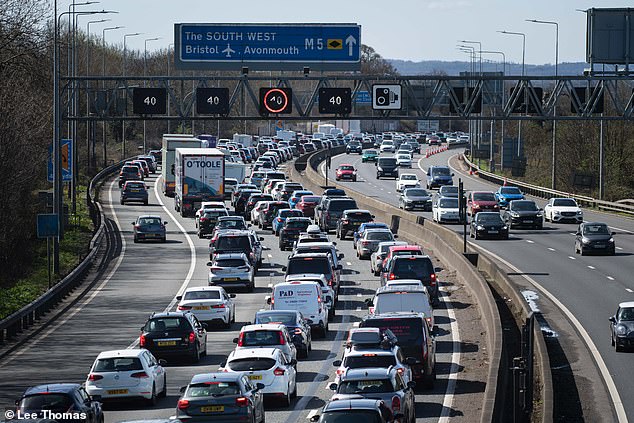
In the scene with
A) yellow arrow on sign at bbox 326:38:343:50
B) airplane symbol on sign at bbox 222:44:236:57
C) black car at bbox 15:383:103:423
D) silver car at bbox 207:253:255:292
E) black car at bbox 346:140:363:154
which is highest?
yellow arrow on sign at bbox 326:38:343:50

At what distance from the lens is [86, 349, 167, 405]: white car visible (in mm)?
25812

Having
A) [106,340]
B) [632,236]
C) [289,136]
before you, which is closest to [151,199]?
[632,236]

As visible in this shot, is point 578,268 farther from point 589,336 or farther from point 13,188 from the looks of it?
Result: point 13,188

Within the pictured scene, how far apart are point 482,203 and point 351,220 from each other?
12.4 metres

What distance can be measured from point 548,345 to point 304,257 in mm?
10798

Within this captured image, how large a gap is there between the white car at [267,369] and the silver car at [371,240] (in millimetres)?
29153

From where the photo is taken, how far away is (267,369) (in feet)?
85.0

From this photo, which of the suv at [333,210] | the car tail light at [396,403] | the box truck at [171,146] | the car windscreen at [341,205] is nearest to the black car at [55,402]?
the car tail light at [396,403]

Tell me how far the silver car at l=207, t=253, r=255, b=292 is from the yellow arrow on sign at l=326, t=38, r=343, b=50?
12918 mm

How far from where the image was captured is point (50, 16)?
203ft

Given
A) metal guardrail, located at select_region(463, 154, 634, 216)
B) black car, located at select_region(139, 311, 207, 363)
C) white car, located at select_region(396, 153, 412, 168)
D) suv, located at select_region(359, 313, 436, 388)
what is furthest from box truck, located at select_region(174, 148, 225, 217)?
white car, located at select_region(396, 153, 412, 168)

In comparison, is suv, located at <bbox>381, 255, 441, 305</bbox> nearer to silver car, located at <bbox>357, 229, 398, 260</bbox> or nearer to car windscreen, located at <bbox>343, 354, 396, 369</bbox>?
silver car, located at <bbox>357, 229, 398, 260</bbox>

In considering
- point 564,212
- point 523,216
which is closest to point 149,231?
point 523,216

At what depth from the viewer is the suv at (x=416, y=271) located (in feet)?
134
